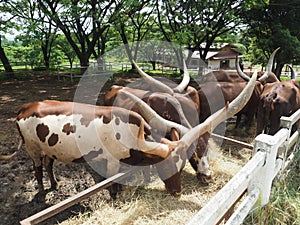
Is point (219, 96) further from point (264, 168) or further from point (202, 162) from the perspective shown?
point (264, 168)

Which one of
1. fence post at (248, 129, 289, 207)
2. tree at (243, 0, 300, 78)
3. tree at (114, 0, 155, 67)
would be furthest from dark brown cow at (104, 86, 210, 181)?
tree at (243, 0, 300, 78)

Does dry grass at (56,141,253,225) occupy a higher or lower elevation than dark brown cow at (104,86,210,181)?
lower

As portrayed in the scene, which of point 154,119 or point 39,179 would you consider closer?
point 154,119

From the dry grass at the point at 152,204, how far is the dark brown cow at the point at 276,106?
4.39ft

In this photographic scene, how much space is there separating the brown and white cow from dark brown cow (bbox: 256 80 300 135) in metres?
1.52

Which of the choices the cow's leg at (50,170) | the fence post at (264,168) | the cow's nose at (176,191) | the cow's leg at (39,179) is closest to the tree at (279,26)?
the cow's nose at (176,191)

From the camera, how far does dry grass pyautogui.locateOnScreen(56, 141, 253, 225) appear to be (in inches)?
104

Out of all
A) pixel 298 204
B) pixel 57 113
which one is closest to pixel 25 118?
pixel 57 113

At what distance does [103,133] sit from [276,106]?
2.95m

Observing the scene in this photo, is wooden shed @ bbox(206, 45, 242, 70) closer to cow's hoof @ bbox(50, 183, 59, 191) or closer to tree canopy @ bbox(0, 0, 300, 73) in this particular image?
tree canopy @ bbox(0, 0, 300, 73)

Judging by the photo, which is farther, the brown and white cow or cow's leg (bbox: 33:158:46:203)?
cow's leg (bbox: 33:158:46:203)

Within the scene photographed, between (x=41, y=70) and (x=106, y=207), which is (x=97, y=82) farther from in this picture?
(x=106, y=207)

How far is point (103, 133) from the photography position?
301 cm

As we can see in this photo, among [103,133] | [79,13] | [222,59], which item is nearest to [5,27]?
[79,13]
